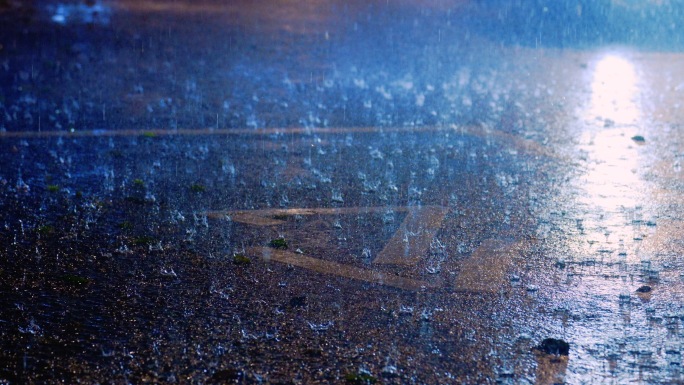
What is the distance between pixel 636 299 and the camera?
496 cm

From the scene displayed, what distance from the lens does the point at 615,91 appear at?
11.9 meters

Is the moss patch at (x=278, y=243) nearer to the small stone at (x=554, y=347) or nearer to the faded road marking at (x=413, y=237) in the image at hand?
the faded road marking at (x=413, y=237)

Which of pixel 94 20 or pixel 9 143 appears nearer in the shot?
pixel 9 143

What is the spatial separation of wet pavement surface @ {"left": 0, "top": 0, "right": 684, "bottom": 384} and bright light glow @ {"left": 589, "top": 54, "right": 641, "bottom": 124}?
7 cm

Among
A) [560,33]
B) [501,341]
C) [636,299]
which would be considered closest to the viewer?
[501,341]

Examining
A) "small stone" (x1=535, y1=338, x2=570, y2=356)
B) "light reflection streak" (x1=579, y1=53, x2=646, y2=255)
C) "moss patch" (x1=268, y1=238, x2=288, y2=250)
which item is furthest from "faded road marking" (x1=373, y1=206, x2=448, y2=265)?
"small stone" (x1=535, y1=338, x2=570, y2=356)

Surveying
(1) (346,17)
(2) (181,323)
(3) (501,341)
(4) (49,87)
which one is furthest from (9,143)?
(1) (346,17)

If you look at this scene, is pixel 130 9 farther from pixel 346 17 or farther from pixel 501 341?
pixel 501 341

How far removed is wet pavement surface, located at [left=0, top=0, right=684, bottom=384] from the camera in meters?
4.29

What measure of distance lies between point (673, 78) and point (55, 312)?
10955mm

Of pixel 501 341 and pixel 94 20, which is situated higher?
pixel 94 20

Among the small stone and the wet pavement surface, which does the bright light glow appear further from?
the small stone

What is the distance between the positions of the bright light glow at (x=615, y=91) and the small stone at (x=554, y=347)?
6259mm

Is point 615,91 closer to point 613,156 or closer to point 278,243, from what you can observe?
point 613,156
